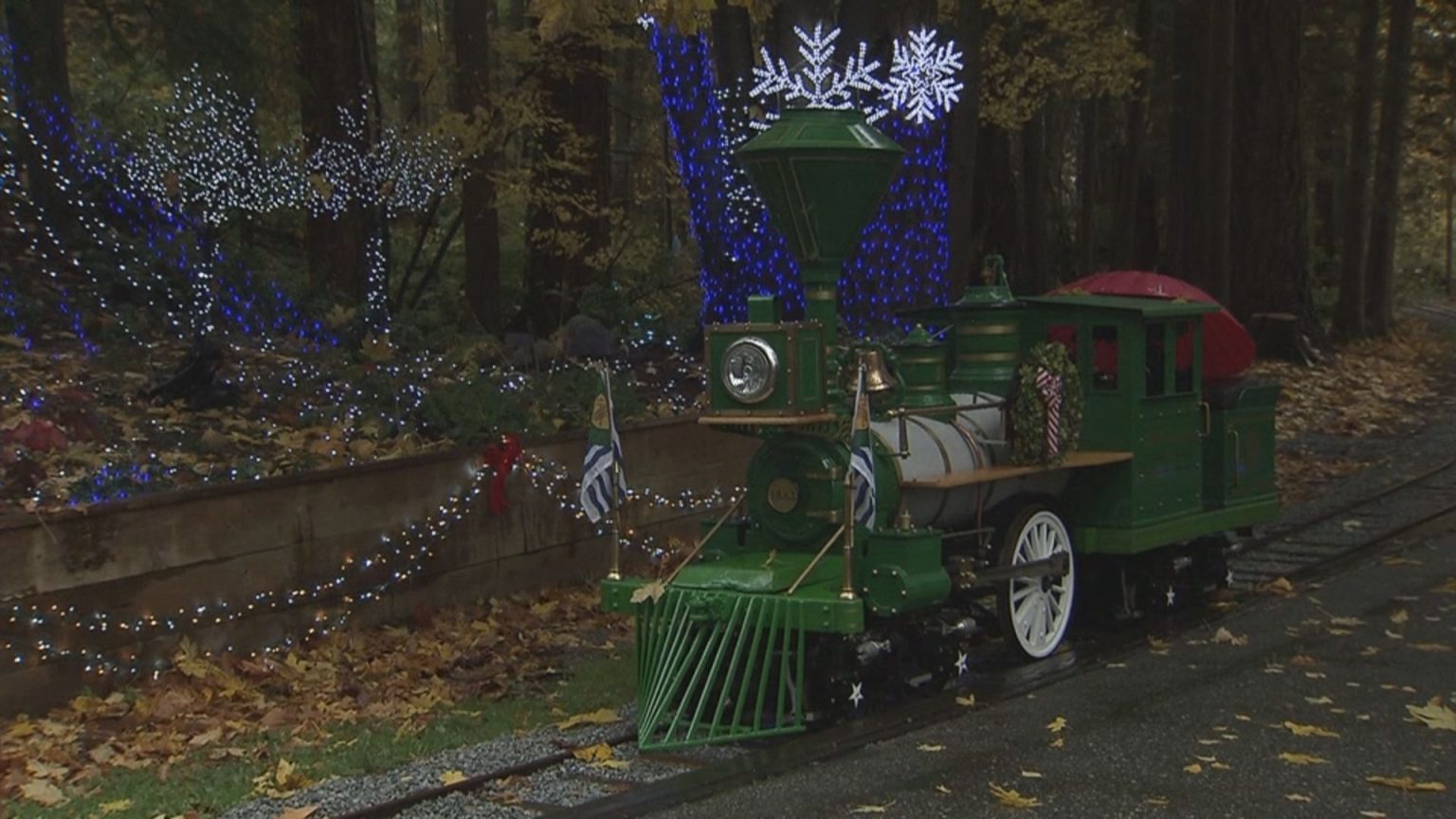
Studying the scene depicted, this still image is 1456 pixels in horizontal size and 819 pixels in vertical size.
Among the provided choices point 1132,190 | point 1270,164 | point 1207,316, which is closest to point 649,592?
point 1207,316

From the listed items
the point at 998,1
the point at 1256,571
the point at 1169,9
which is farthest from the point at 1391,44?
the point at 1256,571

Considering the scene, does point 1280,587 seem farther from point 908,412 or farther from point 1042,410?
point 908,412

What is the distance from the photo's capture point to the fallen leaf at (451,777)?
7.26 meters

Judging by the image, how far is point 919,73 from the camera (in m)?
14.1

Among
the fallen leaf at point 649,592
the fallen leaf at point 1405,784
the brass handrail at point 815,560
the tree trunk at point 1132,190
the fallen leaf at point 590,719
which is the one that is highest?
the tree trunk at point 1132,190

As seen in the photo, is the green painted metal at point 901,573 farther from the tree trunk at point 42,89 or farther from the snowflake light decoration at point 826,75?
the tree trunk at point 42,89

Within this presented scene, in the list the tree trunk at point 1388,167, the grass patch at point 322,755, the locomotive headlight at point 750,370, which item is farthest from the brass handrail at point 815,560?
the tree trunk at point 1388,167

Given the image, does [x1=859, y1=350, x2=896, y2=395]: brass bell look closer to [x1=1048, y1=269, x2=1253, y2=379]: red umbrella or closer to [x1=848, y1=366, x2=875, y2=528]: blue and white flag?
[x1=848, y1=366, x2=875, y2=528]: blue and white flag

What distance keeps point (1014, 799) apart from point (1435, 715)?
271 centimetres

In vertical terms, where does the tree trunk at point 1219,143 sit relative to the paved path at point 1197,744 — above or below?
above

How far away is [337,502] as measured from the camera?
10320 mm

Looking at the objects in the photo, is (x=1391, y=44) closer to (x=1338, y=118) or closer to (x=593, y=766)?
(x=1338, y=118)

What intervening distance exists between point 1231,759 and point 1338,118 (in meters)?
27.6

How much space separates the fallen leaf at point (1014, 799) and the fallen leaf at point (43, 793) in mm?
4225
